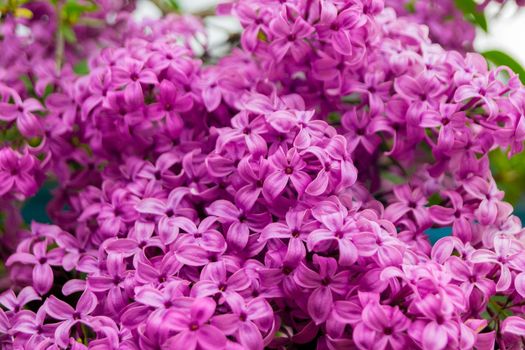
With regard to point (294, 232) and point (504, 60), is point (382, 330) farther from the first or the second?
point (504, 60)

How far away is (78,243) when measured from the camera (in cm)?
65

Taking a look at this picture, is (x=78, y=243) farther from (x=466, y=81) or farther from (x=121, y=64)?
(x=466, y=81)

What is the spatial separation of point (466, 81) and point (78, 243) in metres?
0.35

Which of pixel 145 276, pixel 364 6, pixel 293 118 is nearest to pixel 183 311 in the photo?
pixel 145 276

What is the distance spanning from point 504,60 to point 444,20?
0.13 meters

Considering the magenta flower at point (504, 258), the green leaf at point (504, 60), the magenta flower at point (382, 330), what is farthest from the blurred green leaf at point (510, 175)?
the magenta flower at point (382, 330)

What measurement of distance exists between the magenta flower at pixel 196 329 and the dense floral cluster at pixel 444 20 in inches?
21.1

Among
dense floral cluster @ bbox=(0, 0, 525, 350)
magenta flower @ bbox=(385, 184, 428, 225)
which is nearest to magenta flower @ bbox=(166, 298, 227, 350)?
dense floral cluster @ bbox=(0, 0, 525, 350)

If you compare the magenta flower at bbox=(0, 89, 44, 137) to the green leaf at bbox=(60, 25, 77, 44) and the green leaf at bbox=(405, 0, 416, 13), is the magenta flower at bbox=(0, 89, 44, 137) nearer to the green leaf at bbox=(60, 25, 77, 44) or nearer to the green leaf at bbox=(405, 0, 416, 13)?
the green leaf at bbox=(60, 25, 77, 44)

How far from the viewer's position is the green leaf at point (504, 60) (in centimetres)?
80

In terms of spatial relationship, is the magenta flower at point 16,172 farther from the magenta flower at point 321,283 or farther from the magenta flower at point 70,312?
the magenta flower at point 321,283

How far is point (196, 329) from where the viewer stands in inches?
18.3

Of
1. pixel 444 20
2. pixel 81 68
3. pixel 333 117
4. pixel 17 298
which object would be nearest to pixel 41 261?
pixel 17 298

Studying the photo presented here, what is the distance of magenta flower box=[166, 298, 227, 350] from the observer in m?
0.46
